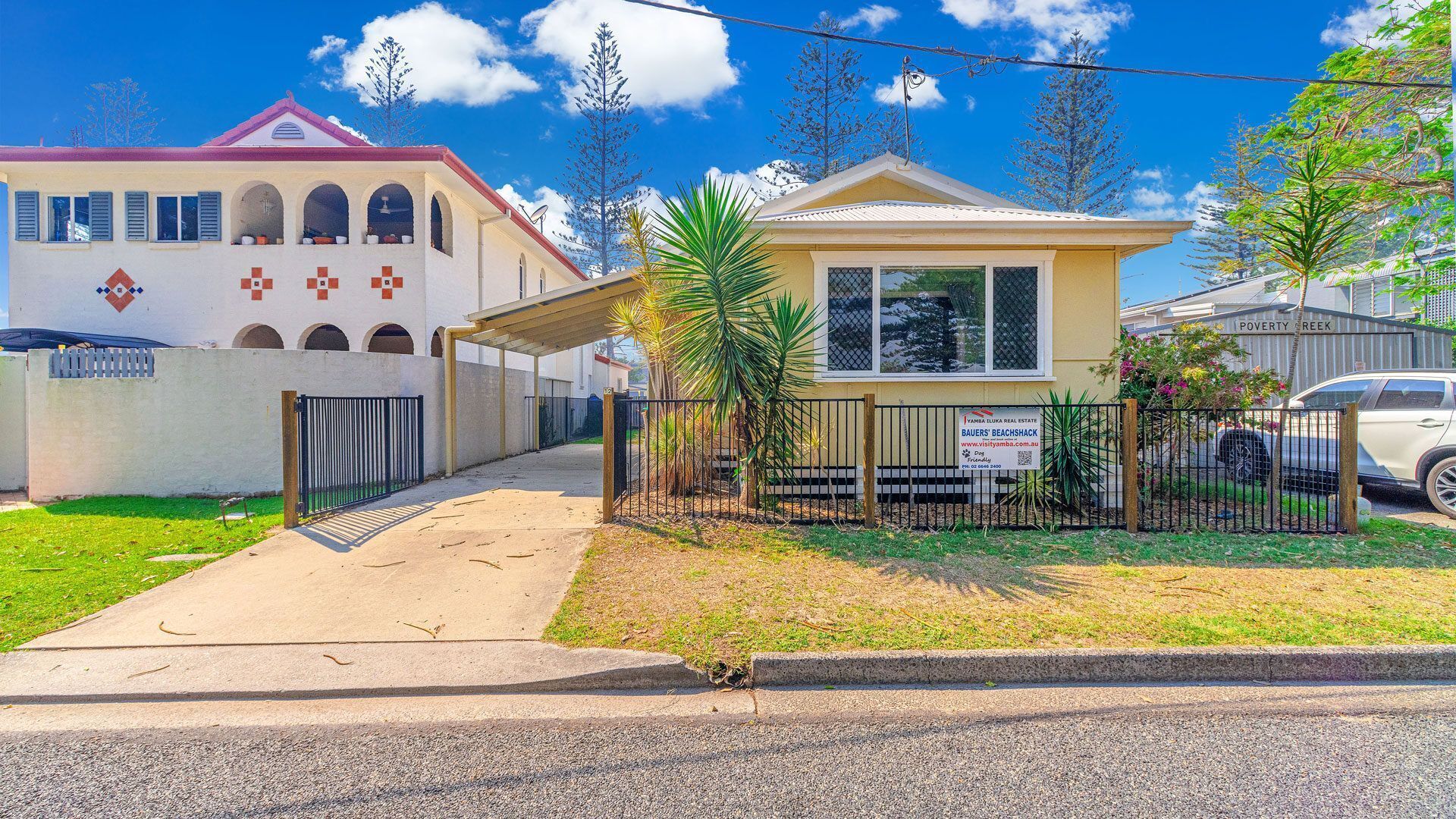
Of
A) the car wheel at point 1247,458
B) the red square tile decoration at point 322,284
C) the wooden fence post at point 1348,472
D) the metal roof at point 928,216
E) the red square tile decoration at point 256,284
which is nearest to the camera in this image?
the wooden fence post at point 1348,472

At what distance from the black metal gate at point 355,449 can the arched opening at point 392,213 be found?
176 inches

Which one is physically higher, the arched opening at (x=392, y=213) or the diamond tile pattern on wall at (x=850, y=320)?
the arched opening at (x=392, y=213)

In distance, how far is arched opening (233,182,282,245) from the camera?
1290cm

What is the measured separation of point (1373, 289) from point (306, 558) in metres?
26.2

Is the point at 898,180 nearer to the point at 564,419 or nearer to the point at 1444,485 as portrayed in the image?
the point at 1444,485

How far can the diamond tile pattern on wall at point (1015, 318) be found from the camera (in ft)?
27.5

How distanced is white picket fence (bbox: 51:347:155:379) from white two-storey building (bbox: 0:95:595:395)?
3180 millimetres

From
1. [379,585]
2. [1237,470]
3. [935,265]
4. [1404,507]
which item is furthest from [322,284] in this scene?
[1404,507]

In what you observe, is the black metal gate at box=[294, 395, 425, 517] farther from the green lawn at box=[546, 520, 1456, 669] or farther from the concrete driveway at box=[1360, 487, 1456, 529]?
the concrete driveway at box=[1360, 487, 1456, 529]

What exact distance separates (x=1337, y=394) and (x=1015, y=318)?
17.6ft

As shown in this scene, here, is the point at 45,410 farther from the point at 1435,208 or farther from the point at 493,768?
the point at 1435,208

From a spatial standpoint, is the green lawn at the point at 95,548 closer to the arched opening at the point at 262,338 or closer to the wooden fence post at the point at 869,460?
the arched opening at the point at 262,338

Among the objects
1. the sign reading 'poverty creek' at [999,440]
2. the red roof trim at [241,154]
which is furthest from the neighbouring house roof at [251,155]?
the sign reading 'poverty creek' at [999,440]

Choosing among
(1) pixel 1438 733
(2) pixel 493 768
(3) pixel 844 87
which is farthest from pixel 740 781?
(3) pixel 844 87
